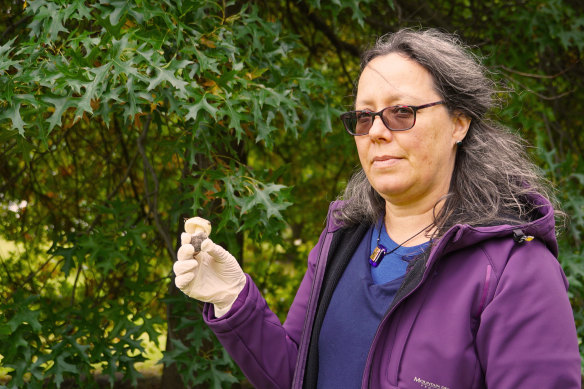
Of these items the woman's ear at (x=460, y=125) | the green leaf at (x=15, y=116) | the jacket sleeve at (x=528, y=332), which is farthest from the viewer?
the green leaf at (x=15, y=116)

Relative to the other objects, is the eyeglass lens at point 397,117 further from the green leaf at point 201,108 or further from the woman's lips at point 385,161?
the green leaf at point 201,108

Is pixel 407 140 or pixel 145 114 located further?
pixel 145 114

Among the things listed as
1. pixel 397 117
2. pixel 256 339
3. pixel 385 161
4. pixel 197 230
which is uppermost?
pixel 397 117

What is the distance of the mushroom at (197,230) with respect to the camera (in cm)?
159

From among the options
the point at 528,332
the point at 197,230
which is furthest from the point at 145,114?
the point at 528,332

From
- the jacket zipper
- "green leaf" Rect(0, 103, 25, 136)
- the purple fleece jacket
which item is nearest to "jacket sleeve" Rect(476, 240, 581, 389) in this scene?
the purple fleece jacket

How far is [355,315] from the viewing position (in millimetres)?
1594

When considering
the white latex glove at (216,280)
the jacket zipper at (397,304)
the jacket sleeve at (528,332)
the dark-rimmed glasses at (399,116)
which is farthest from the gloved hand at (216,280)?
the jacket sleeve at (528,332)

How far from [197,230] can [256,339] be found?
0.32 metres

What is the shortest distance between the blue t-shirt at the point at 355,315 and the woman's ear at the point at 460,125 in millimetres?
301

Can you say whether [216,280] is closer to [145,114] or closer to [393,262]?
[393,262]

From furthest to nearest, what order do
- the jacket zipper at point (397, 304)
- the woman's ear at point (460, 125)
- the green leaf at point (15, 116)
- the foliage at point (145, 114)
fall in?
the foliage at point (145, 114) → the green leaf at point (15, 116) → the woman's ear at point (460, 125) → the jacket zipper at point (397, 304)

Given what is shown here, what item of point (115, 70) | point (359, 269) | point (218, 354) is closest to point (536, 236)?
point (359, 269)

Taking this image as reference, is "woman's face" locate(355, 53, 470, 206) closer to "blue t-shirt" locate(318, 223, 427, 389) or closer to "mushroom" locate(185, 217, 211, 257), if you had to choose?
"blue t-shirt" locate(318, 223, 427, 389)
